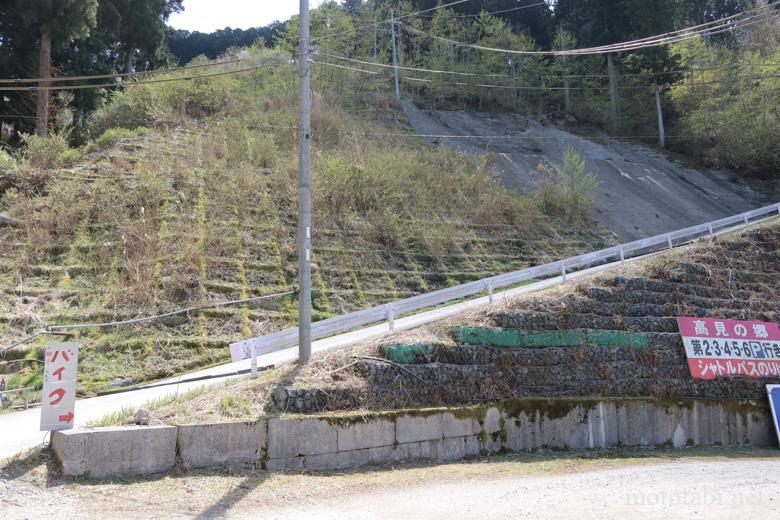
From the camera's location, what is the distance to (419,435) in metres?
8.77

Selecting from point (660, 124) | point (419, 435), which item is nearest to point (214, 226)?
point (419, 435)

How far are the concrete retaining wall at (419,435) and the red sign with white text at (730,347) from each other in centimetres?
79

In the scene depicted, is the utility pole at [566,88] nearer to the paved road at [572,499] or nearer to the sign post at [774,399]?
the sign post at [774,399]

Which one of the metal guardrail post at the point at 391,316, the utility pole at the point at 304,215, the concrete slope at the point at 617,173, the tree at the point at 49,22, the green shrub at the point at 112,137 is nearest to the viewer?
the utility pole at the point at 304,215

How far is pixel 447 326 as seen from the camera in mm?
10602

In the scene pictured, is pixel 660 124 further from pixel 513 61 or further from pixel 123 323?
pixel 123 323

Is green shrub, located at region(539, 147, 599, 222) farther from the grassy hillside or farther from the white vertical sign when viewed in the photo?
the white vertical sign

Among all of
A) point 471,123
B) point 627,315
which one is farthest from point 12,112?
point 627,315

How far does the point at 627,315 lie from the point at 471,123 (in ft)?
74.8

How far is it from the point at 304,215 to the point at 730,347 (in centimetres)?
1030

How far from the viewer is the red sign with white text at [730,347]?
12547 millimetres

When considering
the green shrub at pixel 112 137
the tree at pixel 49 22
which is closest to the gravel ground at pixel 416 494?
the green shrub at pixel 112 137

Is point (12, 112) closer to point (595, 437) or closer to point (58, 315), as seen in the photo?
point (58, 315)

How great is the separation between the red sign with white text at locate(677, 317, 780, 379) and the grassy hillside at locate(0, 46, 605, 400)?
6.29 meters
